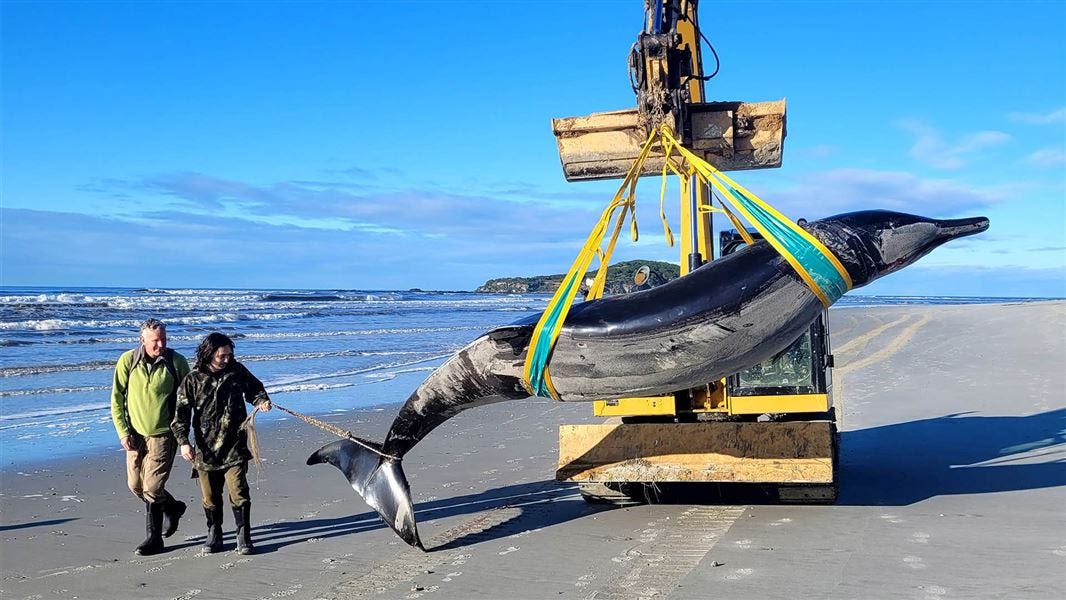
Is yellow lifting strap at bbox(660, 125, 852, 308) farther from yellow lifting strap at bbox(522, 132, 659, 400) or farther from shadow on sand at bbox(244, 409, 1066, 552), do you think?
shadow on sand at bbox(244, 409, 1066, 552)

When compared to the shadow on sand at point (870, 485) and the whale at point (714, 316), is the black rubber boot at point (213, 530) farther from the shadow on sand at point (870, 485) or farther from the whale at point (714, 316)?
the whale at point (714, 316)

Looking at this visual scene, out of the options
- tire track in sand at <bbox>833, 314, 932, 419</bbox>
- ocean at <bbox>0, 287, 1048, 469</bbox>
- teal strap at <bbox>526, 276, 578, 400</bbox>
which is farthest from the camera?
tire track in sand at <bbox>833, 314, 932, 419</bbox>

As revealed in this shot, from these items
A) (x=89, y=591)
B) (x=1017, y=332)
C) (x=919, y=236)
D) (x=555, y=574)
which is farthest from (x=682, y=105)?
(x=1017, y=332)

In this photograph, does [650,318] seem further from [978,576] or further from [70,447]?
[70,447]

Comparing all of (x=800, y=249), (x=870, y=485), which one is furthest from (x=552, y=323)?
(x=870, y=485)

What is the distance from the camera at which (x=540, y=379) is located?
5.49 metres

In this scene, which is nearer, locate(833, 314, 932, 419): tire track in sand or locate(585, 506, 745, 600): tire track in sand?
locate(585, 506, 745, 600): tire track in sand

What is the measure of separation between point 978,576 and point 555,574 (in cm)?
259

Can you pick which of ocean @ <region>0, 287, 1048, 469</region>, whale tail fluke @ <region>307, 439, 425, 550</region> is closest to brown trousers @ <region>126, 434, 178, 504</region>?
whale tail fluke @ <region>307, 439, 425, 550</region>

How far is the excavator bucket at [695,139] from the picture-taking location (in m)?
7.11

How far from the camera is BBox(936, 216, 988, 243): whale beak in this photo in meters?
→ 5.28

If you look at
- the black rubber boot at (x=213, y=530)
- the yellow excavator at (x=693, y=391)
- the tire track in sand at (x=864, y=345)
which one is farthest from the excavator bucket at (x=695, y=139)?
the tire track in sand at (x=864, y=345)

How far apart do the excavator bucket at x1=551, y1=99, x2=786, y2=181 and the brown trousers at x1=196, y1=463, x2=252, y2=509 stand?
3406 millimetres

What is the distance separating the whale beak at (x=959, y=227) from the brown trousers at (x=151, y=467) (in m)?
5.51
